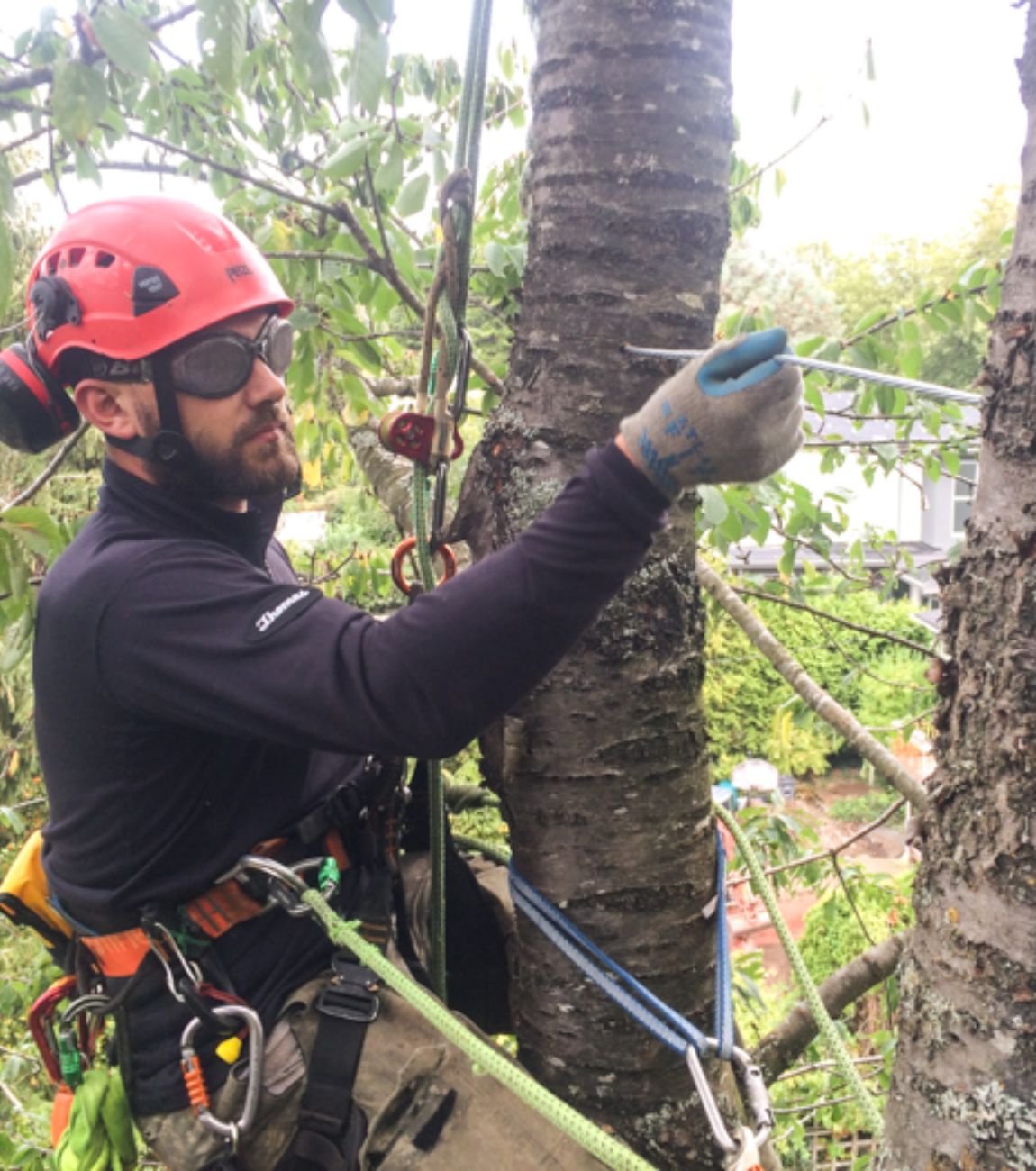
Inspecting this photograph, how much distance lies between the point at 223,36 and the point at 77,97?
0.29 metres

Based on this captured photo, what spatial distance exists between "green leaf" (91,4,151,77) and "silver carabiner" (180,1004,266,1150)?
4.32 ft

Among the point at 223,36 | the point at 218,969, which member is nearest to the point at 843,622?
the point at 218,969

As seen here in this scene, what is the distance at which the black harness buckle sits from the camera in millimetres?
1507

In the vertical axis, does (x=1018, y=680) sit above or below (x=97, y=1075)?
above

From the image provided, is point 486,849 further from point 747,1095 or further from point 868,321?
point 868,321

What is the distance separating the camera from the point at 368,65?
1154mm

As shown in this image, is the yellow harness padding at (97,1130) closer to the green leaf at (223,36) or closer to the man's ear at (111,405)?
the man's ear at (111,405)

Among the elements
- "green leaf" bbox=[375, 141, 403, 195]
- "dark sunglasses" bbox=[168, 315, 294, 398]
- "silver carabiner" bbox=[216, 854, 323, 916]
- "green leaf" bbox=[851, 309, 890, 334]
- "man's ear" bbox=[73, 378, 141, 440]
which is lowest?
"silver carabiner" bbox=[216, 854, 323, 916]

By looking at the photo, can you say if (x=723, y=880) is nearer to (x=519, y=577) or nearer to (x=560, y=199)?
(x=519, y=577)

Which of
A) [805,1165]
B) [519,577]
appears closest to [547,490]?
[519,577]

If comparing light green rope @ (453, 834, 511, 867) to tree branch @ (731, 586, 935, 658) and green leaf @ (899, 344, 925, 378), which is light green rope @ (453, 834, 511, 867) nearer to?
tree branch @ (731, 586, 935, 658)

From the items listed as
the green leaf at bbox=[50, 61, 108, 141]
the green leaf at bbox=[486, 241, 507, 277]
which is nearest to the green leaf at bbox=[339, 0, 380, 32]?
the green leaf at bbox=[50, 61, 108, 141]

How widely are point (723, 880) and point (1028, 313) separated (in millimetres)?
944

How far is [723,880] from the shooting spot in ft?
4.98
